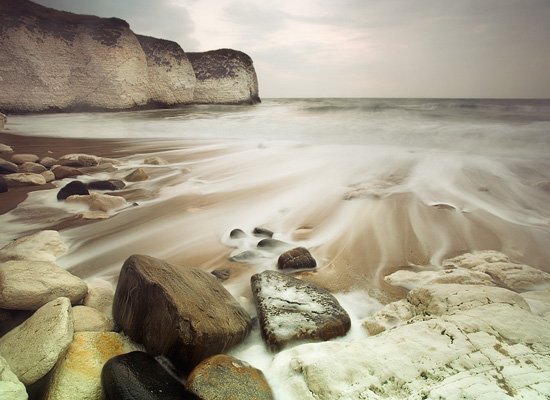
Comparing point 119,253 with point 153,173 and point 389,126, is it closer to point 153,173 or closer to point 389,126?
point 153,173

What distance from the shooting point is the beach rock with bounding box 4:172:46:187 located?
12.8 ft

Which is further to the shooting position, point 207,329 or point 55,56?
point 55,56

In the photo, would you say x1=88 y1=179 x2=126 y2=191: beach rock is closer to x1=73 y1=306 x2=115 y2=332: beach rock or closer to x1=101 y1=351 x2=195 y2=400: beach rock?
x1=73 y1=306 x2=115 y2=332: beach rock

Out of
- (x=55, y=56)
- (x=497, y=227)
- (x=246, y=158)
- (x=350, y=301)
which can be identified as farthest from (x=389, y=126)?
(x=55, y=56)

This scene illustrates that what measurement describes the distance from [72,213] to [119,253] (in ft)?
3.69

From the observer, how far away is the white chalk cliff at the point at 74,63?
44.7 feet

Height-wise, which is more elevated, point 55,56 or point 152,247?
point 55,56

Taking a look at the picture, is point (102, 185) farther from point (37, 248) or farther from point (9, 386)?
point (9, 386)

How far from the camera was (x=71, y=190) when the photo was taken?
11.8 ft

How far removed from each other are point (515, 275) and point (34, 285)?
3249 mm

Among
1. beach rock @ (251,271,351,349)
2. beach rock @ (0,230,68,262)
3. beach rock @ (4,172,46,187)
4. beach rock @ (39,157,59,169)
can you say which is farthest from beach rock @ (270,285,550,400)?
beach rock @ (39,157,59,169)

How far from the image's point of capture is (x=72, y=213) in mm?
3318

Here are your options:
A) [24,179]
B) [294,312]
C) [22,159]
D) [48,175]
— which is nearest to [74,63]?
[22,159]

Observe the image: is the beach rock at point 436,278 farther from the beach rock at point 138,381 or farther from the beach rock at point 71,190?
the beach rock at point 71,190
